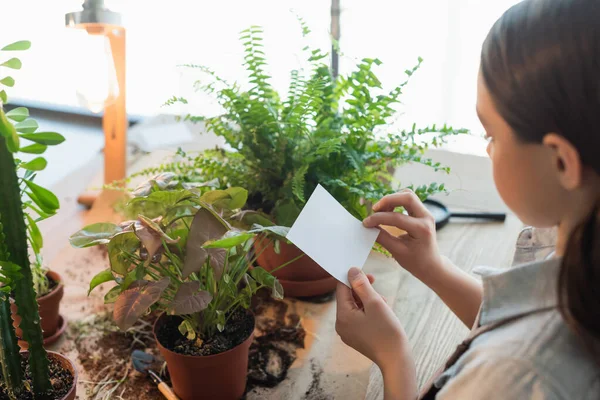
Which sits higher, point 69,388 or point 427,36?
point 427,36

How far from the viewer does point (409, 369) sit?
2.17ft

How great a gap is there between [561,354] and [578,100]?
22cm

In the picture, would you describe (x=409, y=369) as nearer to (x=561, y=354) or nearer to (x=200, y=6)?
(x=561, y=354)

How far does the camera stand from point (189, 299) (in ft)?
2.07

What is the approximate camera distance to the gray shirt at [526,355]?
1.50 ft

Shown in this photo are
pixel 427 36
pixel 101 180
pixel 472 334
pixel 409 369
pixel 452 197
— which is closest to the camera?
pixel 472 334

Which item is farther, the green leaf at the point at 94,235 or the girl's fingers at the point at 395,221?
the girl's fingers at the point at 395,221

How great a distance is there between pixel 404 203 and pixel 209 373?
1.19 feet

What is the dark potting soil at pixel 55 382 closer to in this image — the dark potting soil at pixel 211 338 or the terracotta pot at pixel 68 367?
the terracotta pot at pixel 68 367

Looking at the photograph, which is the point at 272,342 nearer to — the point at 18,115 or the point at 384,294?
the point at 384,294

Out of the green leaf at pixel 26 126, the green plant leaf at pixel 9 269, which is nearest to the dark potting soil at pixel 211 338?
the green plant leaf at pixel 9 269

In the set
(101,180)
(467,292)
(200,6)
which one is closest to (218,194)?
(467,292)

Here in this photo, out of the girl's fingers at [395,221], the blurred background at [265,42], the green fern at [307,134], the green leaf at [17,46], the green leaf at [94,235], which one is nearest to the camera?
the green leaf at [17,46]

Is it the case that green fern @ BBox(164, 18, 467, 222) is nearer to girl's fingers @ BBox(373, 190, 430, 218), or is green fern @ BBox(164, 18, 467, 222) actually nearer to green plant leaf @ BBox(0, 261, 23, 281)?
girl's fingers @ BBox(373, 190, 430, 218)
